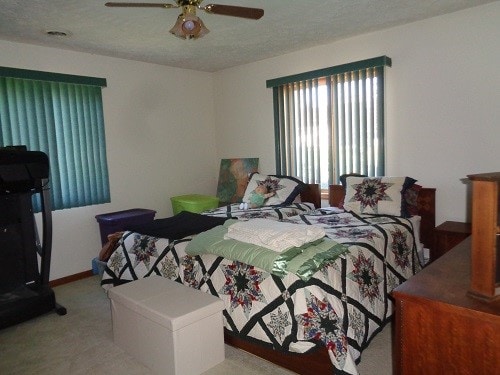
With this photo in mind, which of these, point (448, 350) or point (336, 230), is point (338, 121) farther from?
point (448, 350)

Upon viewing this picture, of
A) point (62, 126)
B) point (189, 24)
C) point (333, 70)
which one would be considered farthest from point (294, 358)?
point (62, 126)

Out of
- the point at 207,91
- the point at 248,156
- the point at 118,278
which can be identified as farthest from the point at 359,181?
the point at 207,91

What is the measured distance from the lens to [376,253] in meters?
2.37

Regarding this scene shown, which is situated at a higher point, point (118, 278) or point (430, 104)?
point (430, 104)

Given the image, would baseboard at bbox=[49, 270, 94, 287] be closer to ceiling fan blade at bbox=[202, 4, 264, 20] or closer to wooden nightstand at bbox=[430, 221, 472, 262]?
ceiling fan blade at bbox=[202, 4, 264, 20]

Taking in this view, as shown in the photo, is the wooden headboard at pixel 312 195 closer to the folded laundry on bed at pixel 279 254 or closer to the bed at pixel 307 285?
the bed at pixel 307 285

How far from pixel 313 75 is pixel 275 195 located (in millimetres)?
1387

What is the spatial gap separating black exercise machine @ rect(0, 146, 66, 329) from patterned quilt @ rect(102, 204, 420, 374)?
1.89ft

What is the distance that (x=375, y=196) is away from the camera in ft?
10.5

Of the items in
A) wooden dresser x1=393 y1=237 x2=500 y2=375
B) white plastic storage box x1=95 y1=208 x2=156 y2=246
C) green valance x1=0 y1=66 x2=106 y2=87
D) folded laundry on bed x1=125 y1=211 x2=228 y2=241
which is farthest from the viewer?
white plastic storage box x1=95 y1=208 x2=156 y2=246

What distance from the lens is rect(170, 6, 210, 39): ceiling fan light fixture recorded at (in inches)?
81.7

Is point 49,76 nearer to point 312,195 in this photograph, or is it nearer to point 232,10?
point 232,10

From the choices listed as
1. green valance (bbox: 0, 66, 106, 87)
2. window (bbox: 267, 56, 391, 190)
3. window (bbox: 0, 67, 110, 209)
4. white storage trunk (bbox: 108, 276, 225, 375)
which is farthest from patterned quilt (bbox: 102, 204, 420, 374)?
green valance (bbox: 0, 66, 106, 87)

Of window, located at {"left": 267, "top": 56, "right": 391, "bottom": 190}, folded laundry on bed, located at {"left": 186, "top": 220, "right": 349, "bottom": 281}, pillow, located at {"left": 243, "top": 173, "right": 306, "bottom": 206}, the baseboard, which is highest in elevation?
window, located at {"left": 267, "top": 56, "right": 391, "bottom": 190}
